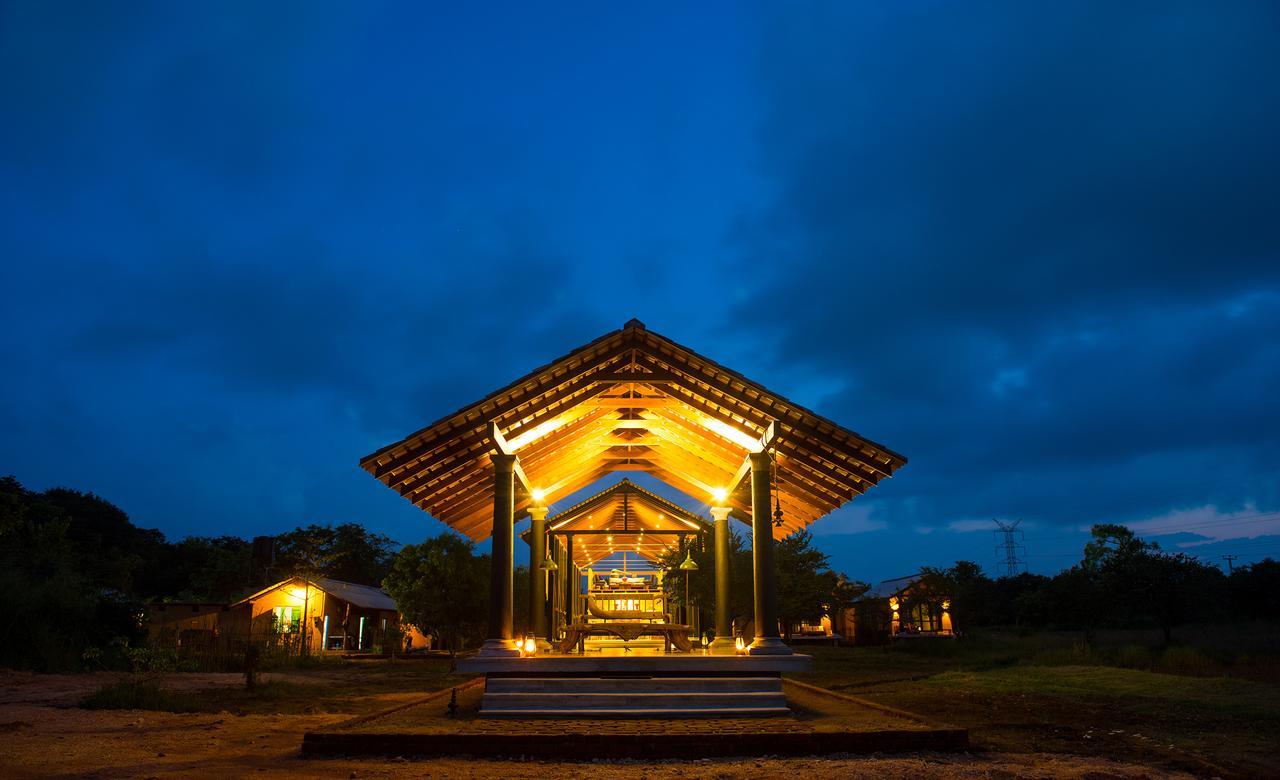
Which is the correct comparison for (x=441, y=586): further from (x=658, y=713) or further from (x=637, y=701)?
(x=658, y=713)

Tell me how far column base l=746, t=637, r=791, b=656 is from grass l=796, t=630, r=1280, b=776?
7.65ft

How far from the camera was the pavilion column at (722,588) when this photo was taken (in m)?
13.2

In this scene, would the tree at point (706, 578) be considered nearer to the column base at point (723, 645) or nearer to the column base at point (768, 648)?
the column base at point (723, 645)

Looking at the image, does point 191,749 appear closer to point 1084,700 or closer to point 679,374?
point 679,374

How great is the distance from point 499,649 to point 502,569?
1049mm

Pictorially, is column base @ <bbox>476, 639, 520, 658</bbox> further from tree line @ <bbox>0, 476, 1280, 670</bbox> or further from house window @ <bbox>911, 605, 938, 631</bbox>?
house window @ <bbox>911, 605, 938, 631</bbox>


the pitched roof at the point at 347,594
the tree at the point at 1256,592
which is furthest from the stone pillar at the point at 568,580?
the tree at the point at 1256,592

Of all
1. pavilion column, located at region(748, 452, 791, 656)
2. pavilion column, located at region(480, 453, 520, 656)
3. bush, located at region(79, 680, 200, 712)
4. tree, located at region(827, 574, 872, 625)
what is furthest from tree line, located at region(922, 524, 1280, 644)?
bush, located at region(79, 680, 200, 712)

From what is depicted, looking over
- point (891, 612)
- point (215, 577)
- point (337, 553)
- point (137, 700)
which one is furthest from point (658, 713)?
point (215, 577)

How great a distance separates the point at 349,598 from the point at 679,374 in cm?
2996

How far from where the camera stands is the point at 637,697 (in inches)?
388

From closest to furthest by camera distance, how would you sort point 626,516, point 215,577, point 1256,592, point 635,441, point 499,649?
point 499,649 < point 635,441 < point 626,516 < point 1256,592 < point 215,577

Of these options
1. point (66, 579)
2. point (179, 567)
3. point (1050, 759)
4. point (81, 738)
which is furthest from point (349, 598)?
point (1050, 759)

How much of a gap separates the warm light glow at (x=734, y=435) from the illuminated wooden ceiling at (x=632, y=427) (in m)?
0.02
